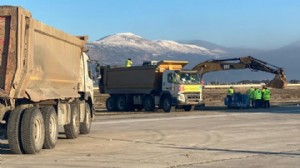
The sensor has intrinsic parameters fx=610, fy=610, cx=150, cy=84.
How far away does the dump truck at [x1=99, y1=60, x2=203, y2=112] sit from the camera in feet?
116

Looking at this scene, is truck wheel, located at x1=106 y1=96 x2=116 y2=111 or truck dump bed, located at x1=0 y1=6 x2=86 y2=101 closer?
truck dump bed, located at x1=0 y1=6 x2=86 y2=101

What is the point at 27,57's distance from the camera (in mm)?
14023

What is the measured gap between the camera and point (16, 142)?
1437 cm

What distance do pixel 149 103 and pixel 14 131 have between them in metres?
22.9

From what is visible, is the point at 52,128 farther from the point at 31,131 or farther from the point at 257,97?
the point at 257,97

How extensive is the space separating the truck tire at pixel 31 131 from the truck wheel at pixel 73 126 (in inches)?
139

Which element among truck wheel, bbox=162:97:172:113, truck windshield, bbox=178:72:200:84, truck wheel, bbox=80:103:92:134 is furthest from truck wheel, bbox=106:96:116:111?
truck wheel, bbox=80:103:92:134

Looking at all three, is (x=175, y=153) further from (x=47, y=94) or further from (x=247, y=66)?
(x=247, y=66)

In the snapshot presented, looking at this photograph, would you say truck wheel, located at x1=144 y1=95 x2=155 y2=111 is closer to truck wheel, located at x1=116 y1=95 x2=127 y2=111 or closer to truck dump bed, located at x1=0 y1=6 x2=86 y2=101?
truck wheel, located at x1=116 y1=95 x2=127 y2=111

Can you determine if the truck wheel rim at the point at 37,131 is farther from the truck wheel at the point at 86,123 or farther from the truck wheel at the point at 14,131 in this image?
the truck wheel at the point at 86,123

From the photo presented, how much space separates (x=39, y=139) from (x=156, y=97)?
2203 centimetres

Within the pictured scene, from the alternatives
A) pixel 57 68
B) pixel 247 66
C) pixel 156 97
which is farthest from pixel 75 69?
pixel 247 66

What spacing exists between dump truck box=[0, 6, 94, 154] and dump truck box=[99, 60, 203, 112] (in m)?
17.3

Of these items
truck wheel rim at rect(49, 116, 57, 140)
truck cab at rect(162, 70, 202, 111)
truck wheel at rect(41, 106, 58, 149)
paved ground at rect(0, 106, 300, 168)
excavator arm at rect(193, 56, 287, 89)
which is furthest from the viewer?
excavator arm at rect(193, 56, 287, 89)
